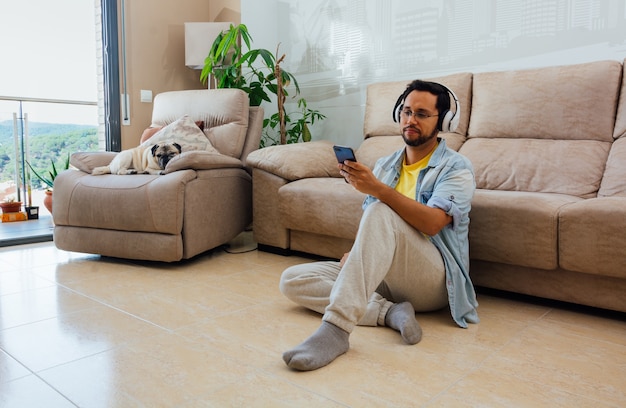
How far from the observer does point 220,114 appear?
3.40 m

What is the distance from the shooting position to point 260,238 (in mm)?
3061

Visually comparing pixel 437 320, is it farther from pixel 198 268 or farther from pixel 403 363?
pixel 198 268

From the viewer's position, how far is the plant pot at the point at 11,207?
4.23m

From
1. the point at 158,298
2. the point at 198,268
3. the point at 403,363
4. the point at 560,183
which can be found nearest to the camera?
the point at 403,363

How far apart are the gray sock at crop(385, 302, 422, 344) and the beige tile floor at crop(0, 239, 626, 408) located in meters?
0.03

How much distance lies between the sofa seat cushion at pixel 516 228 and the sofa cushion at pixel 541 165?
0.27 meters

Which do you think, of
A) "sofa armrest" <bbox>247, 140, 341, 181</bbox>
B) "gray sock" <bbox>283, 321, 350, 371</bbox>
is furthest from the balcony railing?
"gray sock" <bbox>283, 321, 350, 371</bbox>

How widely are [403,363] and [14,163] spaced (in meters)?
4.20

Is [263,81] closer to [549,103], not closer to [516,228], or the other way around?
[549,103]

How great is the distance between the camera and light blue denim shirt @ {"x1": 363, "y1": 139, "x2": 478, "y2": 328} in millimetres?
1723

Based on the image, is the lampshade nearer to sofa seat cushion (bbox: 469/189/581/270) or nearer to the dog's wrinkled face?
the dog's wrinkled face

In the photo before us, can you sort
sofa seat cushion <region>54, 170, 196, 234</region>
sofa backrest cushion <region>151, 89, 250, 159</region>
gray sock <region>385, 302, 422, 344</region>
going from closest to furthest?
gray sock <region>385, 302, 422, 344</region>
sofa seat cushion <region>54, 170, 196, 234</region>
sofa backrest cushion <region>151, 89, 250, 159</region>

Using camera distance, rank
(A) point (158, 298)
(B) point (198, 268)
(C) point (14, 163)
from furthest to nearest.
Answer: (C) point (14, 163)
(B) point (198, 268)
(A) point (158, 298)

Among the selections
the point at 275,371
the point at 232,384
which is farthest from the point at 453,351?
the point at 232,384
